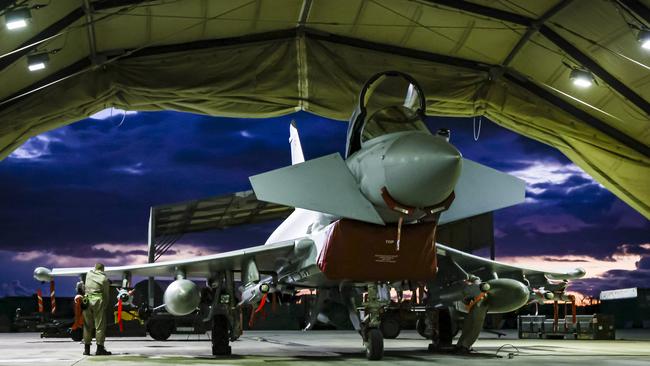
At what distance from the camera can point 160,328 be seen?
57.2 feet

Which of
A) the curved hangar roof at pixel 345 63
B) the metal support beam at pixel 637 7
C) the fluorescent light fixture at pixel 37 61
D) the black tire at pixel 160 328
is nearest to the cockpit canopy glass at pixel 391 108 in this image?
the curved hangar roof at pixel 345 63

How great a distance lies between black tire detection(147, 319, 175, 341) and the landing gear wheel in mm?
8135

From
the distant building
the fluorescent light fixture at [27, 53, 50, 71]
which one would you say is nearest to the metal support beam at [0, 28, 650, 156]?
the fluorescent light fixture at [27, 53, 50, 71]

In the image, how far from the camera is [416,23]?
12383 millimetres

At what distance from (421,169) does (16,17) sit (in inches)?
229

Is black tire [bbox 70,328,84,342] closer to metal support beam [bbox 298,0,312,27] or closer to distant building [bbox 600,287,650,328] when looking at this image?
metal support beam [bbox 298,0,312,27]

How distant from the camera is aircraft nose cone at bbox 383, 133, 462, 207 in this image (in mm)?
6977

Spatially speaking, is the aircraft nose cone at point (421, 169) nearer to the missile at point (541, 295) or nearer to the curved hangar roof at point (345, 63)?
the missile at point (541, 295)

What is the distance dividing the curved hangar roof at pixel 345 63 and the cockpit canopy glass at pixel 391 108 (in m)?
3.53

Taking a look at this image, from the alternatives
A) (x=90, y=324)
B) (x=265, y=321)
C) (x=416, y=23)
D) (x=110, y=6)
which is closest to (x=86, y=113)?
(x=110, y=6)

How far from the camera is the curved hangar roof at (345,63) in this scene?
1110cm

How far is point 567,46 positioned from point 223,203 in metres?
13.8

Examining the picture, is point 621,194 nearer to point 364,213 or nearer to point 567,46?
point 567,46

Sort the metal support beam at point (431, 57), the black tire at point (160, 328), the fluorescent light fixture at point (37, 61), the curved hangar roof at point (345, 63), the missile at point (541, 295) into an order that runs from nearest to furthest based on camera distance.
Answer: the fluorescent light fixture at point (37, 61) → the missile at point (541, 295) → the curved hangar roof at point (345, 63) → the metal support beam at point (431, 57) → the black tire at point (160, 328)
